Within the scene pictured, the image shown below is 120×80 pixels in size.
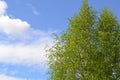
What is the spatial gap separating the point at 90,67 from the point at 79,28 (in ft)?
20.6

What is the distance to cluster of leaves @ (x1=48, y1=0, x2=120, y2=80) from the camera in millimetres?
56000

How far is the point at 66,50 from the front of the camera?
190 feet

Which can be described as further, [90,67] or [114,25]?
[114,25]

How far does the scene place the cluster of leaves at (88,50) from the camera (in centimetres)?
5600

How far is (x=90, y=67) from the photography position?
55.6 metres

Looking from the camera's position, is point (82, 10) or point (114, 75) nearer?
point (114, 75)

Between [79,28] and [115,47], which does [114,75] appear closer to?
[115,47]

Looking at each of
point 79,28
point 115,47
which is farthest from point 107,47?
point 79,28

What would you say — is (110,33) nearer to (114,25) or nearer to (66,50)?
(114,25)

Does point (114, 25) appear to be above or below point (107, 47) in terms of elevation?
above

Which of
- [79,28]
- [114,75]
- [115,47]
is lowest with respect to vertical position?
[114,75]

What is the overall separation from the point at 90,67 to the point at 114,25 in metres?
7.93

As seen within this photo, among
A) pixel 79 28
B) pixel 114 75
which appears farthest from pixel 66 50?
pixel 114 75

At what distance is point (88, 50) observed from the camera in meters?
56.7
